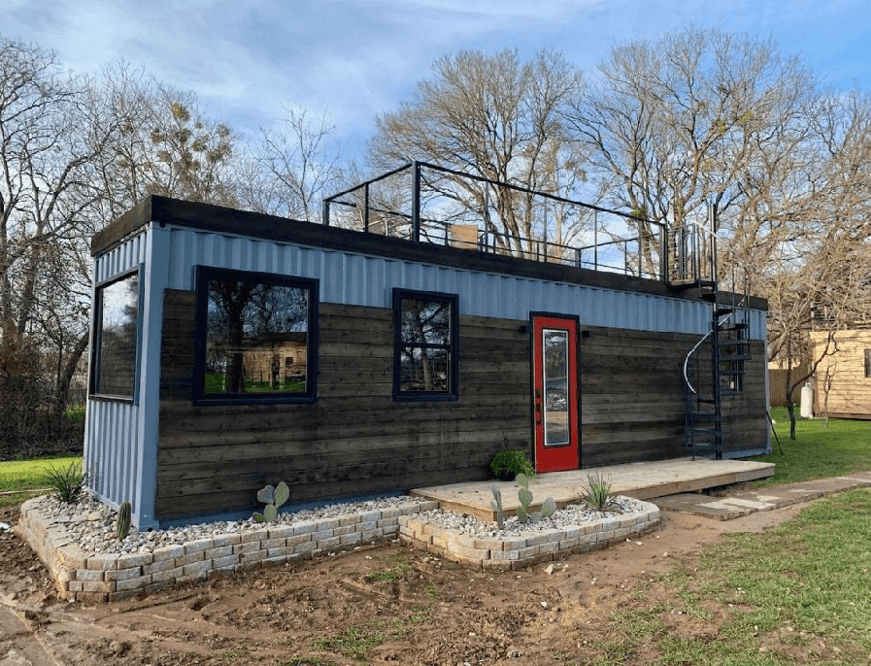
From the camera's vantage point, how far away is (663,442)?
9438 mm

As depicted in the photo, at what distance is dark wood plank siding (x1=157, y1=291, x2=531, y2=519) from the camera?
5.49 meters

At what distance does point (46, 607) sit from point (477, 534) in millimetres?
3171

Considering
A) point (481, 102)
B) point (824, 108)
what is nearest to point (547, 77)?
point (481, 102)

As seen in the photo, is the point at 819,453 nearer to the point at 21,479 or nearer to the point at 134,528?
the point at 134,528

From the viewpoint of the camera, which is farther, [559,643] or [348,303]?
[348,303]

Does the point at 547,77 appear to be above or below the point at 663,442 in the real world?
above

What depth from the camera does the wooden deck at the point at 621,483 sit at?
6.24 metres

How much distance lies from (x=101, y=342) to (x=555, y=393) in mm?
5345

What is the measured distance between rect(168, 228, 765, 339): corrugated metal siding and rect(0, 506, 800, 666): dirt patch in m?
2.61

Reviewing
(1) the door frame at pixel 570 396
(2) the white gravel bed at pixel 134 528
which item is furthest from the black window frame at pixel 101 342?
(1) the door frame at pixel 570 396

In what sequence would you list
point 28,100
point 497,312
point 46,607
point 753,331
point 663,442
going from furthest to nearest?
point 28,100, point 753,331, point 663,442, point 497,312, point 46,607

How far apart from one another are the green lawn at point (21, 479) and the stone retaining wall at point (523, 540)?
5.34 meters

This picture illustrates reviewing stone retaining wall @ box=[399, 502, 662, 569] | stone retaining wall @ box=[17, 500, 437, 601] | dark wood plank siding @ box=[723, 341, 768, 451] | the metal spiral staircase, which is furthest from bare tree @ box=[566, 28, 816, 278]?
stone retaining wall @ box=[17, 500, 437, 601]

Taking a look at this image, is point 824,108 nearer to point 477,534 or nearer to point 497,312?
point 497,312
